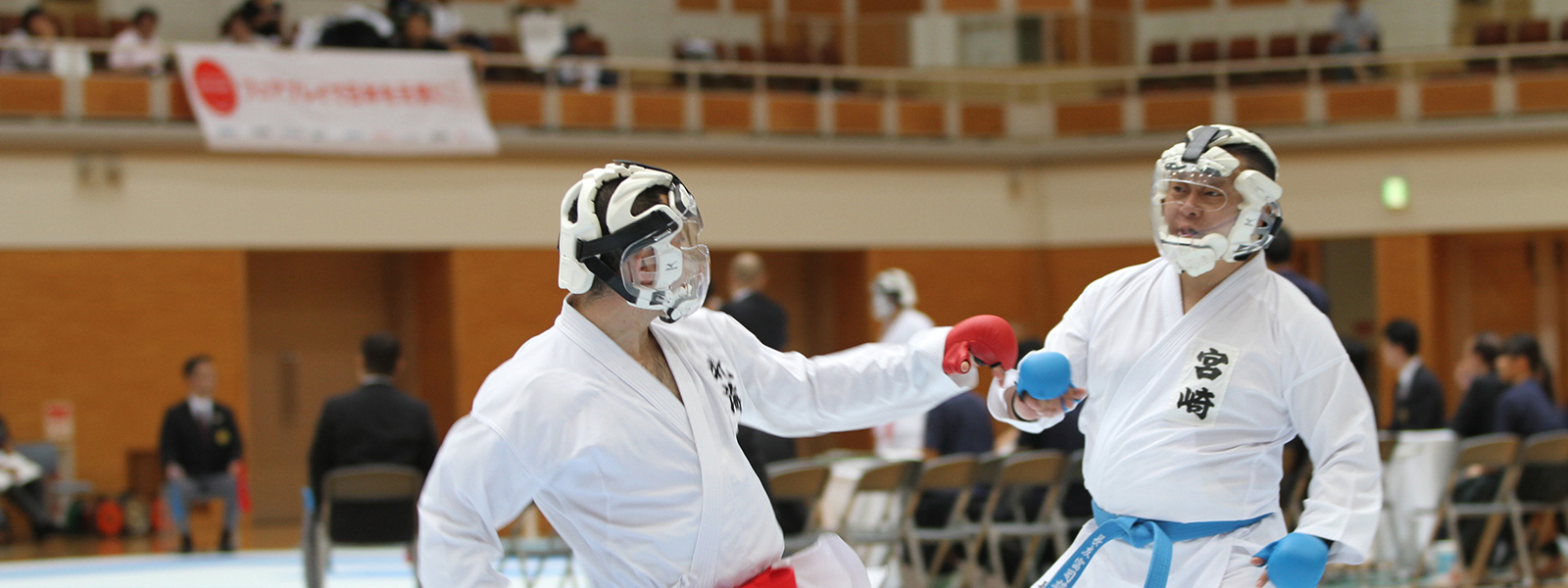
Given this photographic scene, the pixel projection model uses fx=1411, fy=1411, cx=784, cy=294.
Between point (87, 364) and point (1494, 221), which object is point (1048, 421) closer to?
point (87, 364)

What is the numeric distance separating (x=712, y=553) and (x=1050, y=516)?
Result: 5309mm

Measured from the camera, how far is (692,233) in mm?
2854

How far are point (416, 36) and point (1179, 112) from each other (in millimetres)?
7693

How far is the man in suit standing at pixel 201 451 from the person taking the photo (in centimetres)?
1044

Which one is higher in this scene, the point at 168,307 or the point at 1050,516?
the point at 168,307

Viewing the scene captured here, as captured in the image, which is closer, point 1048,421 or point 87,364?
point 1048,421

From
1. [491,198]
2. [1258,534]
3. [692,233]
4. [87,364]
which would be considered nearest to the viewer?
[692,233]

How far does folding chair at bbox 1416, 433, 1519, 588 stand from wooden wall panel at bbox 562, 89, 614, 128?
8135 mm

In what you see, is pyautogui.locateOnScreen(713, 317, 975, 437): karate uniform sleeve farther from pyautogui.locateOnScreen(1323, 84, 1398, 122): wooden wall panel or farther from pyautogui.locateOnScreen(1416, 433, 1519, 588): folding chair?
pyautogui.locateOnScreen(1323, 84, 1398, 122): wooden wall panel

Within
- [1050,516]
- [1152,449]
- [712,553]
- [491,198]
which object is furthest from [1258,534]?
[491,198]

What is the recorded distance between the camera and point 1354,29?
49.5ft

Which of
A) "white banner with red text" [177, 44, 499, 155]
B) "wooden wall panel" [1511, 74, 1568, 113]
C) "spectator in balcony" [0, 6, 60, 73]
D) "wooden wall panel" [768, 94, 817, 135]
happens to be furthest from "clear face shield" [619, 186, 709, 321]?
"wooden wall panel" [1511, 74, 1568, 113]

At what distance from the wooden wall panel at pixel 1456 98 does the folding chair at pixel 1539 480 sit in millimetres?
6569

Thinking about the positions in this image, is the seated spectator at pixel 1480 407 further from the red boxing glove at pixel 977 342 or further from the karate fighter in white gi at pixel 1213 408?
the red boxing glove at pixel 977 342
